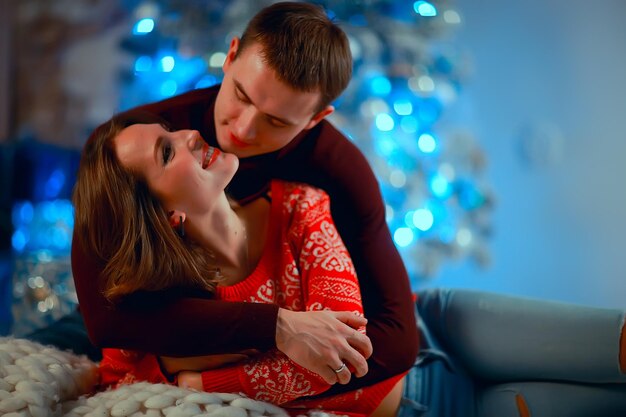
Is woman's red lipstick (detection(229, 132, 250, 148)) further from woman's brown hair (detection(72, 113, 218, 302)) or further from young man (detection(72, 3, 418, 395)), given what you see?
woman's brown hair (detection(72, 113, 218, 302))

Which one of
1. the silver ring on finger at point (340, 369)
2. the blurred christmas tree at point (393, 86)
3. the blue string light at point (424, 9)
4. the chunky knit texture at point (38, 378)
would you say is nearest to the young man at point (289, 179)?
the silver ring on finger at point (340, 369)

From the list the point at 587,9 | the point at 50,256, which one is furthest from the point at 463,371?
the point at 587,9

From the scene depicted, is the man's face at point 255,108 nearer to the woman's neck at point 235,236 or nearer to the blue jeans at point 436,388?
the woman's neck at point 235,236

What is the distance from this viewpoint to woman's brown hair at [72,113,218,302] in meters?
1.15

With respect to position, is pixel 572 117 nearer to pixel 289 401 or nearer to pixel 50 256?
pixel 50 256

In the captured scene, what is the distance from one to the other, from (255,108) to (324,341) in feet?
1.33

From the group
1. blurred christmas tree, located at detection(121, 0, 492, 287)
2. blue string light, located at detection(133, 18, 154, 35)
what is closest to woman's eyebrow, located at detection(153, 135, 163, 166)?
blurred christmas tree, located at detection(121, 0, 492, 287)

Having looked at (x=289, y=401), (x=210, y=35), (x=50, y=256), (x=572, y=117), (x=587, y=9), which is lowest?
(x=50, y=256)

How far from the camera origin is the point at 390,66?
2500 millimetres

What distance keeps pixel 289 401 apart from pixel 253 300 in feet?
0.61

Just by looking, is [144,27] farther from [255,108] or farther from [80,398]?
[80,398]

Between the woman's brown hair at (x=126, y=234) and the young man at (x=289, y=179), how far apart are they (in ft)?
0.10

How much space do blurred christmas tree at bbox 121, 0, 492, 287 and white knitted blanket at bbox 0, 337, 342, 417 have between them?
1261 mm

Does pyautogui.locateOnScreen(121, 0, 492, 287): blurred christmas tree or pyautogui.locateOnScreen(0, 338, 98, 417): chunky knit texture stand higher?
pyautogui.locateOnScreen(121, 0, 492, 287): blurred christmas tree
